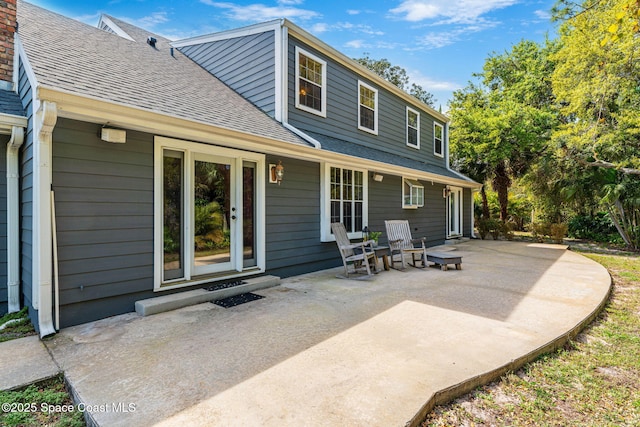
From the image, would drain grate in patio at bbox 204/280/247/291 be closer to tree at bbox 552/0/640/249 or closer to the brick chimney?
the brick chimney

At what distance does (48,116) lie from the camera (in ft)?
9.89

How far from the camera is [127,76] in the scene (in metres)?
4.78

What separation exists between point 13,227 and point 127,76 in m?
2.45

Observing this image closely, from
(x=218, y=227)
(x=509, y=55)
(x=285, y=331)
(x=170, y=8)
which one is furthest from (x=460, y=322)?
(x=509, y=55)

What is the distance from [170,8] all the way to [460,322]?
1022cm

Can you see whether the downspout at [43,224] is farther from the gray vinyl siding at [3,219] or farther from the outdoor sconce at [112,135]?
the gray vinyl siding at [3,219]

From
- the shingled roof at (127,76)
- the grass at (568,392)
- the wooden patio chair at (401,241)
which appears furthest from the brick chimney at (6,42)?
the wooden patio chair at (401,241)

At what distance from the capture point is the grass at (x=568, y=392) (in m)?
2.14

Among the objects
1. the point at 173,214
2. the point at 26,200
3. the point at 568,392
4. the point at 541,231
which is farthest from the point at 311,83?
the point at 541,231

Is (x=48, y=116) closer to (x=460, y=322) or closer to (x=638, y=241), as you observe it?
(x=460, y=322)

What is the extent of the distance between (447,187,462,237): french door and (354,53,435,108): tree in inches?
539

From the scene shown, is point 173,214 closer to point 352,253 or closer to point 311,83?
point 352,253

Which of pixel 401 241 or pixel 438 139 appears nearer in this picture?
pixel 401 241

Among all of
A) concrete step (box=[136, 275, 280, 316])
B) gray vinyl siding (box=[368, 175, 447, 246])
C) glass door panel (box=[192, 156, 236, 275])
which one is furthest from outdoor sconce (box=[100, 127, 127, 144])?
→ gray vinyl siding (box=[368, 175, 447, 246])
